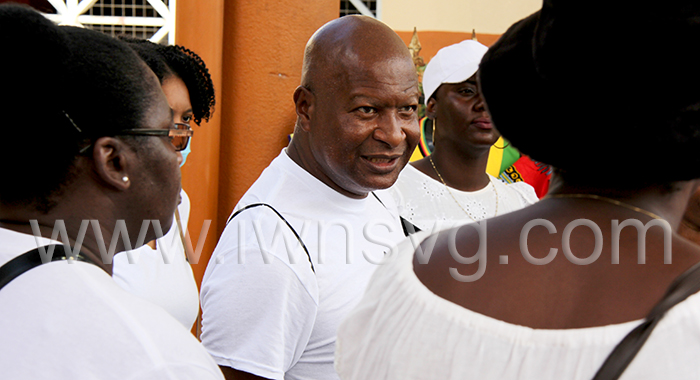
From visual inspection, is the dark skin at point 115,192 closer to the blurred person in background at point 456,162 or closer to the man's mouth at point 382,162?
the man's mouth at point 382,162

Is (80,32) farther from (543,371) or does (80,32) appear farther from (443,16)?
(443,16)

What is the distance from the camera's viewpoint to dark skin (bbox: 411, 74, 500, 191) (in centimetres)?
282

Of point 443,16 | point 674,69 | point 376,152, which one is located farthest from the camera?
point 443,16

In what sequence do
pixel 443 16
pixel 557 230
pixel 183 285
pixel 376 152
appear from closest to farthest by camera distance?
pixel 557 230 → pixel 376 152 → pixel 183 285 → pixel 443 16

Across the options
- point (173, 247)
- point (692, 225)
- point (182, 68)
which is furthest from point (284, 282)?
point (692, 225)

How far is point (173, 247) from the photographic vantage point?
2.29 metres

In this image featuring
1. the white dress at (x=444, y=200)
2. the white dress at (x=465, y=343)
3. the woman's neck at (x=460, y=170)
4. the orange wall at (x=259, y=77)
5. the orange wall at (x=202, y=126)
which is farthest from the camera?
the orange wall at (x=259, y=77)

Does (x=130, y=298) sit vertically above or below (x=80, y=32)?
below

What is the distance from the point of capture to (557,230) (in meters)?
0.90

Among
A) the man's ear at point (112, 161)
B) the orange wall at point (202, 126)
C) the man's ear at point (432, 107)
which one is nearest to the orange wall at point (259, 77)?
the orange wall at point (202, 126)

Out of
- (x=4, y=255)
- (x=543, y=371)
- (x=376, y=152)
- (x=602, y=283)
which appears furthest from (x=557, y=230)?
(x=376, y=152)

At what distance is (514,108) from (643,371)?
0.41 m

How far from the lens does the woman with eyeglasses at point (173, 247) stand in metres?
2.07

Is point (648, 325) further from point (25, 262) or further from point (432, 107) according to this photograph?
point (432, 107)
